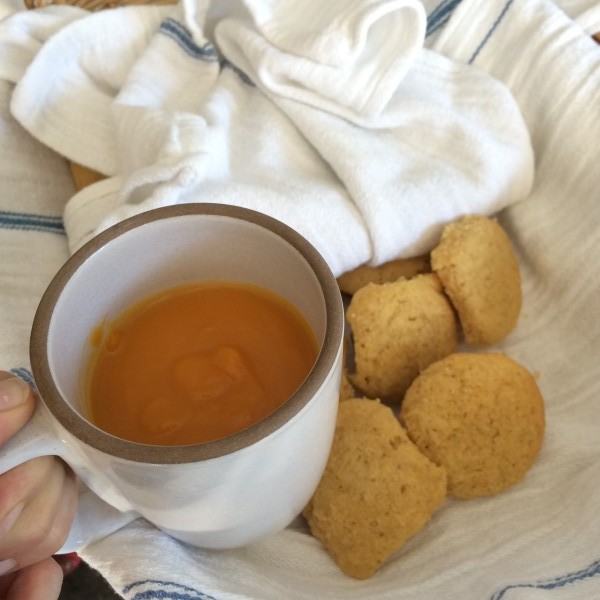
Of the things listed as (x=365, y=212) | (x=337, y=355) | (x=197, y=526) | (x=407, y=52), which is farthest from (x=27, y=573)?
(x=407, y=52)

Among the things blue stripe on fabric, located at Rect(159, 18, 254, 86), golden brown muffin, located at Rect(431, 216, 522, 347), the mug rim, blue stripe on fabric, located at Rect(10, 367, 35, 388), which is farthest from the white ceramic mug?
blue stripe on fabric, located at Rect(159, 18, 254, 86)

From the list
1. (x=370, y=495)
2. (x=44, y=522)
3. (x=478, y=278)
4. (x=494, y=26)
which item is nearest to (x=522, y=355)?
(x=478, y=278)

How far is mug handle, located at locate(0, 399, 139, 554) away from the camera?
0.35m

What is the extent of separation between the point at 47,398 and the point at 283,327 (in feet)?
0.49

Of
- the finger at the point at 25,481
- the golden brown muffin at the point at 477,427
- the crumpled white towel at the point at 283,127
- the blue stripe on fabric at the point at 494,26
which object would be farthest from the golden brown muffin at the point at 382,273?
the finger at the point at 25,481

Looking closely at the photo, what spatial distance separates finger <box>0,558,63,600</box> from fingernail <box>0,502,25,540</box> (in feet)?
0.27

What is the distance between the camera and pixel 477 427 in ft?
1.79

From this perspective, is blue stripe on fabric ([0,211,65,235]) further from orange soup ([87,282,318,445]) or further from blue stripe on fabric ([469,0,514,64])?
blue stripe on fabric ([469,0,514,64])

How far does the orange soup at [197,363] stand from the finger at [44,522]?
50 millimetres

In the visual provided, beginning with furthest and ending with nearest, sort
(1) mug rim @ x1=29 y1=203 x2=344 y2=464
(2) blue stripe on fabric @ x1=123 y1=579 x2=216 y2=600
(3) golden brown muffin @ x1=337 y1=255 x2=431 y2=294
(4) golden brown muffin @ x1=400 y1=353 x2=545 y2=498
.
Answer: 1. (3) golden brown muffin @ x1=337 y1=255 x2=431 y2=294
2. (4) golden brown muffin @ x1=400 y1=353 x2=545 y2=498
3. (2) blue stripe on fabric @ x1=123 y1=579 x2=216 y2=600
4. (1) mug rim @ x1=29 y1=203 x2=344 y2=464

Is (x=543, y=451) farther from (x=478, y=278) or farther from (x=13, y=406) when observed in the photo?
(x=13, y=406)

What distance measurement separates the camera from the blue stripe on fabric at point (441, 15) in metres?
0.72

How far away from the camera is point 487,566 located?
501 millimetres

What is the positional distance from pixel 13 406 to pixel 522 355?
47 cm
